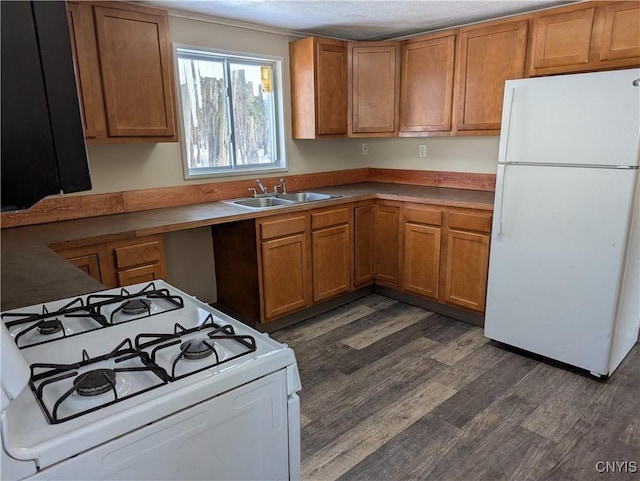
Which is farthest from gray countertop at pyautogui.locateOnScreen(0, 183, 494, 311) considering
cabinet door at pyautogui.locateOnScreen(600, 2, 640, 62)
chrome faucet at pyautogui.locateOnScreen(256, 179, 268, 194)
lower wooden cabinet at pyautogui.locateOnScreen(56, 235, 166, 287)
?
cabinet door at pyautogui.locateOnScreen(600, 2, 640, 62)

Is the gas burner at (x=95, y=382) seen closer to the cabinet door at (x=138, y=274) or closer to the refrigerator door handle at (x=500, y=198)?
the cabinet door at (x=138, y=274)

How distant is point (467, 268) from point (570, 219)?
83 centimetres

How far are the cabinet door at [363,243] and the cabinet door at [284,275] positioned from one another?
0.54 m

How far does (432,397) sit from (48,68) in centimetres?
225

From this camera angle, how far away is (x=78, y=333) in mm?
1104

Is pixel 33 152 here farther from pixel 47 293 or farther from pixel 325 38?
pixel 325 38

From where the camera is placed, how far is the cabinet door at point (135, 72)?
7.75 feet

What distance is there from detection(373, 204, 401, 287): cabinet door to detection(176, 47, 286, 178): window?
3.11 feet

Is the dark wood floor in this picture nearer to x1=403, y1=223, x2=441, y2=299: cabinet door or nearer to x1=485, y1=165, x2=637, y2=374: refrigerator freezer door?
x1=485, y1=165, x2=637, y2=374: refrigerator freezer door

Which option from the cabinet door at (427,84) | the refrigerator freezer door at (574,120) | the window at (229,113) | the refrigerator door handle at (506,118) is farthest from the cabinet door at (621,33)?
the window at (229,113)

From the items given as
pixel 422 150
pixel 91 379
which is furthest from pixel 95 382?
pixel 422 150

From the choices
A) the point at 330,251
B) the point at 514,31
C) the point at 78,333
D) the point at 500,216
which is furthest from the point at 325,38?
the point at 78,333

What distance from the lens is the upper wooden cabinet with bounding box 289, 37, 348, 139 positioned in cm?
340

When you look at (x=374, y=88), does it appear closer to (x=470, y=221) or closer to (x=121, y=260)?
(x=470, y=221)
